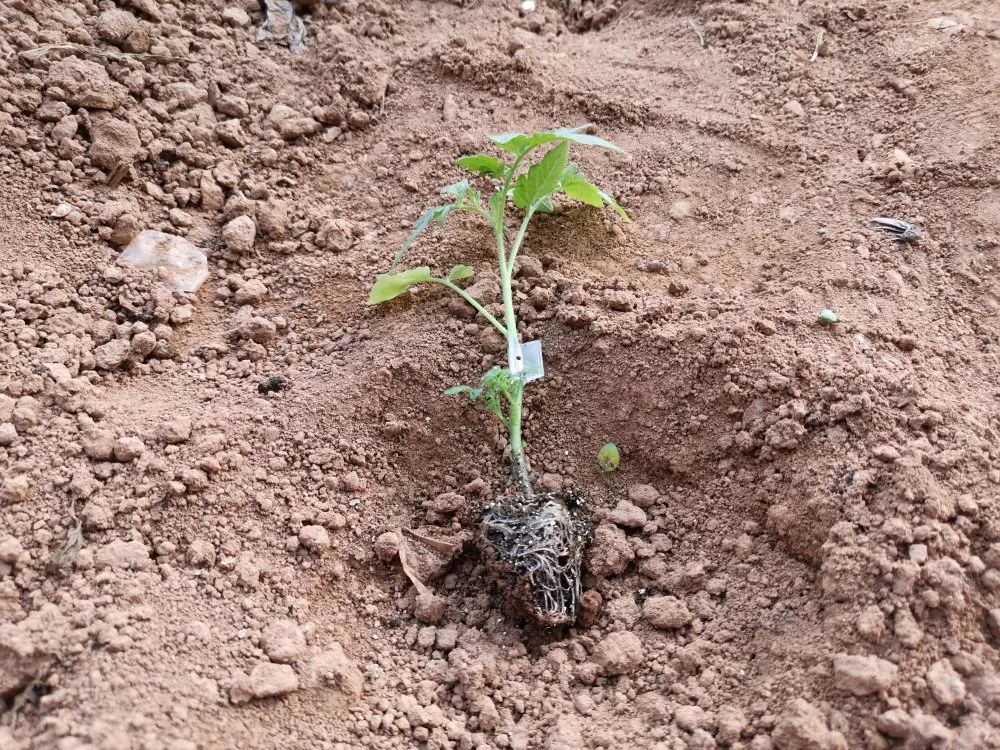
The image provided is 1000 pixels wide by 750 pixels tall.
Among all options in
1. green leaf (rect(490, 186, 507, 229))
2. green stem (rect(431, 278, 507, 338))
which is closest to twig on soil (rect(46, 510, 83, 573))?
green stem (rect(431, 278, 507, 338))

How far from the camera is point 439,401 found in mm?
1759

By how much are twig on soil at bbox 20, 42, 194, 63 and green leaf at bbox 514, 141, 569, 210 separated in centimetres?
106

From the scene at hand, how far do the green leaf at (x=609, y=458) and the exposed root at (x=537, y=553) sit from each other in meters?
0.15

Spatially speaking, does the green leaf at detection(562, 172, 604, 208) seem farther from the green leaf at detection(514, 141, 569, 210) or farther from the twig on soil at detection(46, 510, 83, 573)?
the twig on soil at detection(46, 510, 83, 573)

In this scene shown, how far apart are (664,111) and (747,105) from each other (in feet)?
0.72

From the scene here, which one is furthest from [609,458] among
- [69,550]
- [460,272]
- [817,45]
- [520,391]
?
[817,45]

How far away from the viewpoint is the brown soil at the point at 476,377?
4.50ft

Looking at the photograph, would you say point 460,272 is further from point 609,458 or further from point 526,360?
point 609,458

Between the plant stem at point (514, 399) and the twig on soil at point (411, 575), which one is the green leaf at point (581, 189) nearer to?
the plant stem at point (514, 399)

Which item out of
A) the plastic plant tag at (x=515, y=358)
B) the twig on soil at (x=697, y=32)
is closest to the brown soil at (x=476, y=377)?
the twig on soil at (x=697, y=32)

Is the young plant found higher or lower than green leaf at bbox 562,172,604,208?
lower

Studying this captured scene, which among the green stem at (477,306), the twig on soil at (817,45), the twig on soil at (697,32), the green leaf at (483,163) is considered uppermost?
the twig on soil at (817,45)

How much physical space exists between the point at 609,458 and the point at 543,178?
0.60 meters

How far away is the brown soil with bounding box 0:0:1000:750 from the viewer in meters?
1.37
